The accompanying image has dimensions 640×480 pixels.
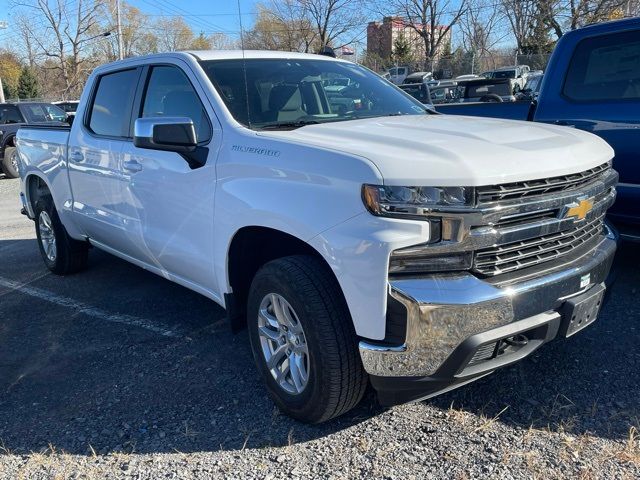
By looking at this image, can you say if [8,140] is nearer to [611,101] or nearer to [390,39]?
[611,101]

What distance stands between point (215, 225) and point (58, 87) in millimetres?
57582

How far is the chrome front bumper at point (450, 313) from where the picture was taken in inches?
94.0

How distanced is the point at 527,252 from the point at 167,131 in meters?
1.98

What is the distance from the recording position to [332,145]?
9.04 feet

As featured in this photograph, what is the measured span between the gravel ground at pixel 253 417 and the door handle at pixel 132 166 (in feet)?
3.98

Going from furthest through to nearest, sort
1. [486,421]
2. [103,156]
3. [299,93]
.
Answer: [103,156], [299,93], [486,421]

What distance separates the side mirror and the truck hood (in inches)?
19.8

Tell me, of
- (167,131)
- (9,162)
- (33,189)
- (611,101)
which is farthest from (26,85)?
(611,101)

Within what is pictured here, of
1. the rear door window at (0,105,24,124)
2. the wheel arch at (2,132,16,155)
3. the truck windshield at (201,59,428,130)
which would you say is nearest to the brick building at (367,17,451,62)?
the rear door window at (0,105,24,124)

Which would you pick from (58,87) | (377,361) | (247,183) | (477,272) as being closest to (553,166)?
(477,272)

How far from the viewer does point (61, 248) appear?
18.9 ft

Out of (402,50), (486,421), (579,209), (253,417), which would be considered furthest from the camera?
(402,50)

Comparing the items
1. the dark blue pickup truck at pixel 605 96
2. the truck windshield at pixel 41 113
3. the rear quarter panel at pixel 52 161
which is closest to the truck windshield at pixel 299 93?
the dark blue pickup truck at pixel 605 96

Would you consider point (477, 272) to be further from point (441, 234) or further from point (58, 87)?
point (58, 87)
